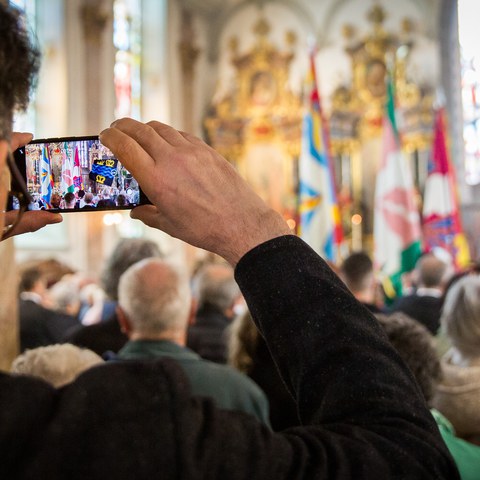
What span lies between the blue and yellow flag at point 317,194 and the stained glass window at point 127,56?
7230 millimetres

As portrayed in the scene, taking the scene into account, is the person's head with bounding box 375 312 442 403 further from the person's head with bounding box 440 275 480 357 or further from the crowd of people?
the crowd of people

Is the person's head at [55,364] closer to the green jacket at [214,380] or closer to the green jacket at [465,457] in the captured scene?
the green jacket at [214,380]

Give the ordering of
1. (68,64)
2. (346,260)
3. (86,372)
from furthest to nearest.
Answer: (68,64), (346,260), (86,372)

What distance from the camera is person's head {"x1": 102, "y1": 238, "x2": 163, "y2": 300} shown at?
368 cm

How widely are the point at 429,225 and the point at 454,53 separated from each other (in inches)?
360

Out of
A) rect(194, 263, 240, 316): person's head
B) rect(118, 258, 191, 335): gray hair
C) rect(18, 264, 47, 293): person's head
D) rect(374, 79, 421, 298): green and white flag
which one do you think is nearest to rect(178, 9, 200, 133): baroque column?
rect(374, 79, 421, 298): green and white flag

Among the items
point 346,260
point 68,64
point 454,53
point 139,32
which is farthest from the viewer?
point 454,53

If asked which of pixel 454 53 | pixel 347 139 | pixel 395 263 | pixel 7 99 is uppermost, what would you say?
pixel 454 53

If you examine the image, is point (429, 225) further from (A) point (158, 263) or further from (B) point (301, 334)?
(B) point (301, 334)

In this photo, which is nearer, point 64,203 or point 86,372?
point 86,372

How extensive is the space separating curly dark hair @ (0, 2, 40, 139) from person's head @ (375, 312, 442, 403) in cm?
142

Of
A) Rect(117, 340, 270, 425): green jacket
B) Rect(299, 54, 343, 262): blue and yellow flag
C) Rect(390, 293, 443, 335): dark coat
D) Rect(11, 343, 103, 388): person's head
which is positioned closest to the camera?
Rect(11, 343, 103, 388): person's head

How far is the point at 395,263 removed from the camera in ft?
28.3

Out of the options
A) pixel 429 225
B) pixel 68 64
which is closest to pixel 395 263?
pixel 429 225
